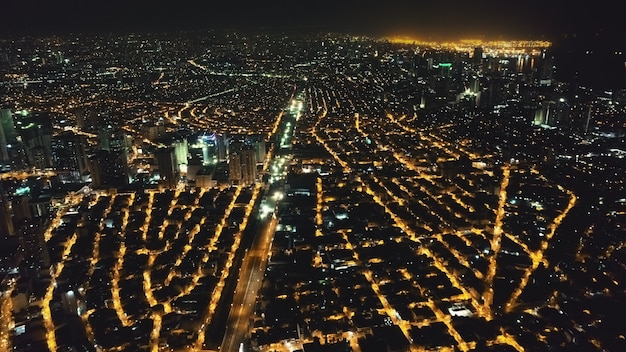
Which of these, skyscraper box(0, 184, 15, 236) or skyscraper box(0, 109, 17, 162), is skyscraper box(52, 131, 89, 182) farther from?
skyscraper box(0, 184, 15, 236)

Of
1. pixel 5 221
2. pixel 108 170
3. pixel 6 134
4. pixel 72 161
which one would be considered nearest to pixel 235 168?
pixel 108 170

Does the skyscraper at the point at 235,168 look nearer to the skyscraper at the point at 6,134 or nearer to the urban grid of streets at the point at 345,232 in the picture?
the urban grid of streets at the point at 345,232

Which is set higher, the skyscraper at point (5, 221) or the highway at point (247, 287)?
the skyscraper at point (5, 221)

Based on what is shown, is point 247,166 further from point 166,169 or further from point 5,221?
point 5,221

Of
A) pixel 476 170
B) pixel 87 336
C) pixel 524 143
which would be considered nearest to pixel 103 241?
pixel 87 336

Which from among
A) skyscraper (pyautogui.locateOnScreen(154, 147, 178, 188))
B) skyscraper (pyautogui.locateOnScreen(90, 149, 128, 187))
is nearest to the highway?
skyscraper (pyautogui.locateOnScreen(154, 147, 178, 188))

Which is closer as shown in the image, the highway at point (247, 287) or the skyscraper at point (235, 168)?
the highway at point (247, 287)

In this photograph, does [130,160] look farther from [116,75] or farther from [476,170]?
[116,75]

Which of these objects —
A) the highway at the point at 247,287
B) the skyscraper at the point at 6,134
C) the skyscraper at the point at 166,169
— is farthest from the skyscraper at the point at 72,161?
the highway at the point at 247,287

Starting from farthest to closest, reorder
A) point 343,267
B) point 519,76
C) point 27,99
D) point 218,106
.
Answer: point 519,76
point 27,99
point 218,106
point 343,267

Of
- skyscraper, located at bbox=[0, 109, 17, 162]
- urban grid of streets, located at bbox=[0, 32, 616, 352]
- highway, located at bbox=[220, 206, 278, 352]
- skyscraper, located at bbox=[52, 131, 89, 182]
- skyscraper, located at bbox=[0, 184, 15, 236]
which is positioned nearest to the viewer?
highway, located at bbox=[220, 206, 278, 352]

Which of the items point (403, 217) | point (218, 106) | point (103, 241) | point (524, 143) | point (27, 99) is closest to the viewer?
point (103, 241)
